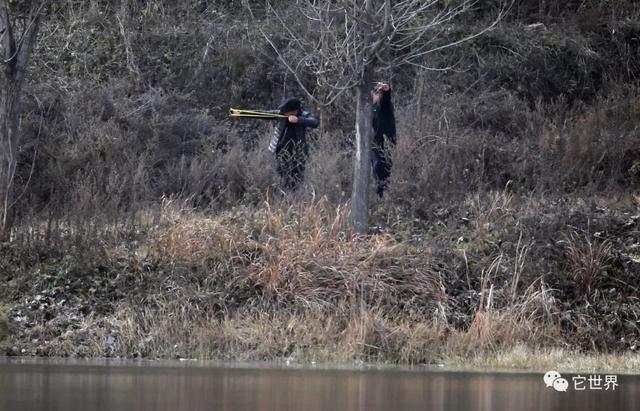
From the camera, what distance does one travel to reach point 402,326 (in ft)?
62.2

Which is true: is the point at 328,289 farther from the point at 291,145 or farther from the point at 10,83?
the point at 10,83

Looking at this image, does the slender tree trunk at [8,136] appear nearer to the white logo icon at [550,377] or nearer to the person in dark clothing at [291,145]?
the person in dark clothing at [291,145]

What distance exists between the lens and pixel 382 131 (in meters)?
23.5

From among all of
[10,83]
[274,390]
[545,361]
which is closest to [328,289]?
[545,361]

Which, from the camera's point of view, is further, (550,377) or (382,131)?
(382,131)

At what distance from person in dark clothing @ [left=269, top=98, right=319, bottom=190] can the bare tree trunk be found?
2727 mm

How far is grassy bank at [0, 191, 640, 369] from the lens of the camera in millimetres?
18844

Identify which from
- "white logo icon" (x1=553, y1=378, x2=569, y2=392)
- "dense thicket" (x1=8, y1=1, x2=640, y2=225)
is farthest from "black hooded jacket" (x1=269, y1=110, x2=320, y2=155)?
"white logo icon" (x1=553, y1=378, x2=569, y2=392)

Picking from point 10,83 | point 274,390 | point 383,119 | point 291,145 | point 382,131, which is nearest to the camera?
point 274,390

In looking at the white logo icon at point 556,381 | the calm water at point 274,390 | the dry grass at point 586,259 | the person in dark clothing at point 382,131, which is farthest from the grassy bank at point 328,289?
the person in dark clothing at point 382,131

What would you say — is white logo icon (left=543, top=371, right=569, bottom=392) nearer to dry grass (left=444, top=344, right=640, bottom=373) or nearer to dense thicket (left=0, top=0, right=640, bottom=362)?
dry grass (left=444, top=344, right=640, bottom=373)

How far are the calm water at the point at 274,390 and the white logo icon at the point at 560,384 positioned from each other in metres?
0.16

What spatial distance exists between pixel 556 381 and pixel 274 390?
379 centimetres

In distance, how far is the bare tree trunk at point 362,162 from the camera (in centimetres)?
2105
